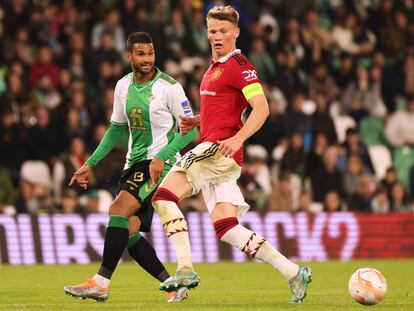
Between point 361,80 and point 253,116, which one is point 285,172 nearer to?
point 361,80

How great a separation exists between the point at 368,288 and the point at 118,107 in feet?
9.30

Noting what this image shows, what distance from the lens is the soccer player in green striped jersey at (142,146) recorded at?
10367 millimetres

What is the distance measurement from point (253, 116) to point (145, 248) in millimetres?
2023

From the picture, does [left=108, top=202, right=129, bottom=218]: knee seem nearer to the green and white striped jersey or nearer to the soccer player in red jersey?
the green and white striped jersey

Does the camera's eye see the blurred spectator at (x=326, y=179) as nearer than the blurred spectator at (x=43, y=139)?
No

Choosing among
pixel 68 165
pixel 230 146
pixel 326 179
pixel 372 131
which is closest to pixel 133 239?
pixel 230 146

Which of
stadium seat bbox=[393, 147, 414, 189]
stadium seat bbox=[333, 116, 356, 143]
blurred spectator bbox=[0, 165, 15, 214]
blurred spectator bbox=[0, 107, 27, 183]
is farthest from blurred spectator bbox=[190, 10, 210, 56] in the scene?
blurred spectator bbox=[0, 165, 15, 214]

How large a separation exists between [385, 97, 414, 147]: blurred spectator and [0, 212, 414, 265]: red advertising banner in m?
3.04

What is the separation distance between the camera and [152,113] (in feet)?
34.9

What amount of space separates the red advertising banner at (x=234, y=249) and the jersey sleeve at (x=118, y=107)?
728 cm

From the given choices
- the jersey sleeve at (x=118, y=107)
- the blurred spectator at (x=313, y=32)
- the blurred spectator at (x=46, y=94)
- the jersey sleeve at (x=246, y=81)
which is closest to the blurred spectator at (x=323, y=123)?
the blurred spectator at (x=313, y=32)

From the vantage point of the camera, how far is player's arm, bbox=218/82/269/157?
30.5ft

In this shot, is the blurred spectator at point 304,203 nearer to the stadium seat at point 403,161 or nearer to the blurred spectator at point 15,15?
the stadium seat at point 403,161

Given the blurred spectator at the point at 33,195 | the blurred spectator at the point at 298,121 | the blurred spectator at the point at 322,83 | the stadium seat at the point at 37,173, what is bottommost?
the blurred spectator at the point at 33,195
